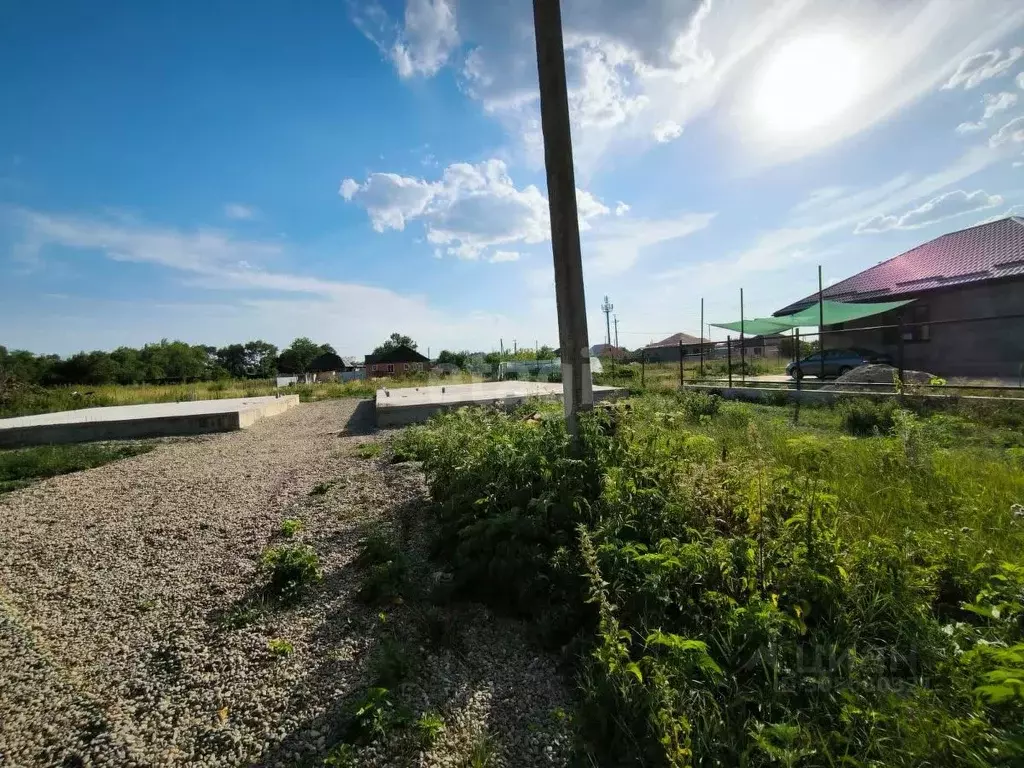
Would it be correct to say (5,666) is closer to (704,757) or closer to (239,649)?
(239,649)

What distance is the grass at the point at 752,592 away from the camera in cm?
125

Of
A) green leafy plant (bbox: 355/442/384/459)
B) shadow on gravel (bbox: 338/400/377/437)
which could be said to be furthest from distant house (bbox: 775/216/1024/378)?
shadow on gravel (bbox: 338/400/377/437)

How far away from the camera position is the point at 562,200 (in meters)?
3.58

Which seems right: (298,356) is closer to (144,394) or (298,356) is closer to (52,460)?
(144,394)

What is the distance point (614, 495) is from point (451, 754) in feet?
4.28

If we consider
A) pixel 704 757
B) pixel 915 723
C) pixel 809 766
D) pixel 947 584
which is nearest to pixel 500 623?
pixel 704 757

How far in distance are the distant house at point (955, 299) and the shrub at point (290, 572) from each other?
11214mm

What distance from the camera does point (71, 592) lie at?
8.91 ft

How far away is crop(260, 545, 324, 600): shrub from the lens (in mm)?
2537

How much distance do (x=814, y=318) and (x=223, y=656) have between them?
18390 millimetres

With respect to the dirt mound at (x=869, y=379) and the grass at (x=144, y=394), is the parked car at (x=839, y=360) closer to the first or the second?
the dirt mound at (x=869, y=379)

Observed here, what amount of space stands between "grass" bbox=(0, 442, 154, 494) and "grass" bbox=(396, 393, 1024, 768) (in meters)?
5.78

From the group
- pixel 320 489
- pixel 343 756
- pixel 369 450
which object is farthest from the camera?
pixel 369 450

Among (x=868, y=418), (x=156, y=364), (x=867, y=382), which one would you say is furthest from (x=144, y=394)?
(x=156, y=364)
